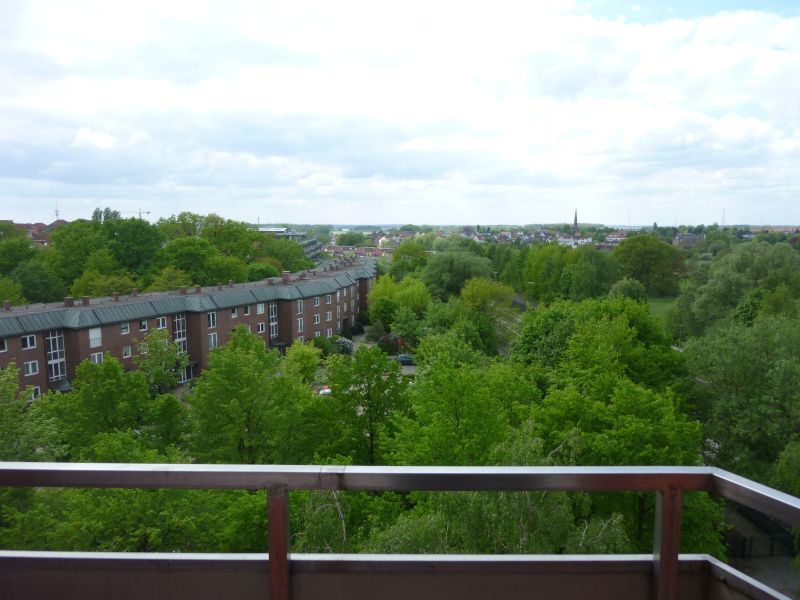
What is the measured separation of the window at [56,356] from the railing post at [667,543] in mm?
34020

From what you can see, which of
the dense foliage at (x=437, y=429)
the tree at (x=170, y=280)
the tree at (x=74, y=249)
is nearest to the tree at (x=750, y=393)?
the dense foliage at (x=437, y=429)

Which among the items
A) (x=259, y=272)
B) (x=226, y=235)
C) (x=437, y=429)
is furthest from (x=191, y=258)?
(x=437, y=429)

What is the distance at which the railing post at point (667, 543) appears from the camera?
2.22 m

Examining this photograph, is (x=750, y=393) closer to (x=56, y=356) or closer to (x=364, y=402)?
(x=364, y=402)

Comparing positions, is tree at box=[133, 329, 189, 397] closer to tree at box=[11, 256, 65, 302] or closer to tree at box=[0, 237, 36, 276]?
tree at box=[11, 256, 65, 302]

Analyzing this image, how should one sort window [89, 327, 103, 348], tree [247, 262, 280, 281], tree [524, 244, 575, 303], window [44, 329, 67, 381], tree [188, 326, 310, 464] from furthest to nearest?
tree [247, 262, 280, 281] → tree [524, 244, 575, 303] → window [89, 327, 103, 348] → window [44, 329, 67, 381] → tree [188, 326, 310, 464]

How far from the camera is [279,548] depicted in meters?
2.27

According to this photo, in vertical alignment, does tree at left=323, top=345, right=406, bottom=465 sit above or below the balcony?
below

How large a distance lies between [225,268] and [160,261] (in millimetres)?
5875

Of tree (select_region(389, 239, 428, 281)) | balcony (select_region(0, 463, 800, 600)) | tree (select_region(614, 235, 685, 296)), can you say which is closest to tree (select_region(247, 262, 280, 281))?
tree (select_region(389, 239, 428, 281))

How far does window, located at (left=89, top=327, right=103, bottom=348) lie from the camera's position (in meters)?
31.8

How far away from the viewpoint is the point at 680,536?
2289 mm

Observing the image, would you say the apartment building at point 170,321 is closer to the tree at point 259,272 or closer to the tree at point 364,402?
the tree at point 259,272

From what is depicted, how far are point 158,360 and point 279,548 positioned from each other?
104 ft
